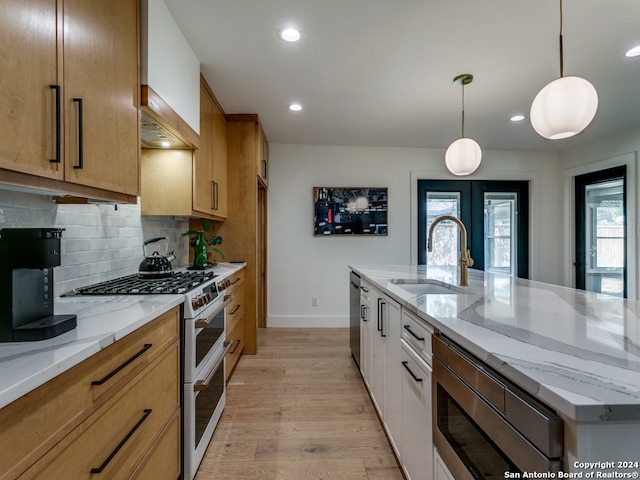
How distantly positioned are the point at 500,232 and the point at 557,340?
430cm

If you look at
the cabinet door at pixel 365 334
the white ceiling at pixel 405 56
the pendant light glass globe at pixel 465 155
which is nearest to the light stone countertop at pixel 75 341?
the cabinet door at pixel 365 334

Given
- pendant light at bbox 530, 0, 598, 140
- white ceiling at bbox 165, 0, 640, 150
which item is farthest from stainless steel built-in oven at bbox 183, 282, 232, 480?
pendant light at bbox 530, 0, 598, 140

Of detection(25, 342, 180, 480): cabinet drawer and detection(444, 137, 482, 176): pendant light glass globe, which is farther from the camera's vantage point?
detection(444, 137, 482, 176): pendant light glass globe

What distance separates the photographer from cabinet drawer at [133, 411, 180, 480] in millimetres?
1146

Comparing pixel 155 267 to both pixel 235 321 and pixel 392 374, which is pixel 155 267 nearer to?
pixel 235 321

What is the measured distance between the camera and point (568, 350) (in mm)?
781

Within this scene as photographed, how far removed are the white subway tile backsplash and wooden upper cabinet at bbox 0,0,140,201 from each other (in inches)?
14.7

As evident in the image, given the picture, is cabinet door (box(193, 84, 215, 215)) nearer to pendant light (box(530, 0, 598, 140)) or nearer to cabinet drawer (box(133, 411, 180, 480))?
cabinet drawer (box(133, 411, 180, 480))

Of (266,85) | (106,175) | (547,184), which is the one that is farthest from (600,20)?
(547,184)

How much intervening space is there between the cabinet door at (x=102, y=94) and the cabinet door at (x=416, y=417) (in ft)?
4.79

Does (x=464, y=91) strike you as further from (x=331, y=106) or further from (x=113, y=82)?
(x=113, y=82)

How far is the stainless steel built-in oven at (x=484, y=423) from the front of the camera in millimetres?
631

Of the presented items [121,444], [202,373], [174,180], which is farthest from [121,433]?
[174,180]

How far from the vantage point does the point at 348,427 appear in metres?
2.00
